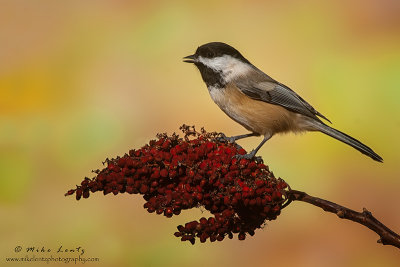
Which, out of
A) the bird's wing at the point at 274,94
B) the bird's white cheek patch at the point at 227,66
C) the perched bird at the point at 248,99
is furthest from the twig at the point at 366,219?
the bird's white cheek patch at the point at 227,66

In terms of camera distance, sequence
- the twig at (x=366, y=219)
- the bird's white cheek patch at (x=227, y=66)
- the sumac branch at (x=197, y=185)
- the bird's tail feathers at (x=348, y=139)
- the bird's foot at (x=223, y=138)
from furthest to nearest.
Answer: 1. the bird's white cheek patch at (x=227, y=66)
2. the bird's tail feathers at (x=348, y=139)
3. the bird's foot at (x=223, y=138)
4. the sumac branch at (x=197, y=185)
5. the twig at (x=366, y=219)

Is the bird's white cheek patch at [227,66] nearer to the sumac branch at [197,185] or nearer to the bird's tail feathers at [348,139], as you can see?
the bird's tail feathers at [348,139]

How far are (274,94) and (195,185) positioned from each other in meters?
1.37

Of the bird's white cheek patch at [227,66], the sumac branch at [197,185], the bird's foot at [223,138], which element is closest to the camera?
the sumac branch at [197,185]

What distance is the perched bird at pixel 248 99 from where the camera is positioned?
312 cm

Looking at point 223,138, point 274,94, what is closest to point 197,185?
point 223,138

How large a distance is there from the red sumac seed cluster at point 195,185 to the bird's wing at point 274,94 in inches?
43.1

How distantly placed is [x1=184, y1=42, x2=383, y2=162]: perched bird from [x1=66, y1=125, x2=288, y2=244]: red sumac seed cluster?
0.97 m

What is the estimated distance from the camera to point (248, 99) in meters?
3.19

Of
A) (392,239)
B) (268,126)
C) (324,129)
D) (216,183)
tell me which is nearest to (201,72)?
(268,126)

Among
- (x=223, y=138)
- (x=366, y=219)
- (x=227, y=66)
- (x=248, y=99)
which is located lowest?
(x=366, y=219)

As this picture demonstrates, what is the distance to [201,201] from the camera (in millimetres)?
2115

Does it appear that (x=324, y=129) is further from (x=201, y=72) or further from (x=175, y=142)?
(x=175, y=142)

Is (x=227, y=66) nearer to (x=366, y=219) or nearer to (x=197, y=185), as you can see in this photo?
(x=197, y=185)
